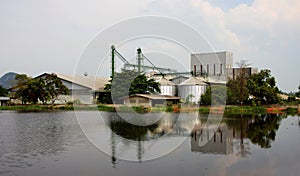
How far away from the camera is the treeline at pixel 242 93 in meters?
32.4

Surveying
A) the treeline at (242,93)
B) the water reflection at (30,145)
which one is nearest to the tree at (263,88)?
the treeline at (242,93)

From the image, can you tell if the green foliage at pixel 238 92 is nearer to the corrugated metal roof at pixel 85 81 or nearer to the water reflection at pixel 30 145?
the corrugated metal roof at pixel 85 81

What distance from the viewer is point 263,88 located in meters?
33.4

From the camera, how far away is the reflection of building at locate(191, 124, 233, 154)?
34.7 ft

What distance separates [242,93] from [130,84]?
40.3 ft

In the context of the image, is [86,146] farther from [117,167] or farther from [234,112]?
[234,112]

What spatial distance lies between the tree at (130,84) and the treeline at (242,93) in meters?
6.77

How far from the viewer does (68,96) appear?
41656mm

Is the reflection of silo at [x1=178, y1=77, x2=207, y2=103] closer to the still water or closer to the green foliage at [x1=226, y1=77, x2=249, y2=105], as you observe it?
the green foliage at [x1=226, y1=77, x2=249, y2=105]

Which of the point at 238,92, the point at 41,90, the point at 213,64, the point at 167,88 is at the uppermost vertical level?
the point at 213,64

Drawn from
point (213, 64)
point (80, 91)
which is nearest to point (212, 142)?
point (80, 91)

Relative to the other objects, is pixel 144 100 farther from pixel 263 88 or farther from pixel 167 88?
pixel 263 88

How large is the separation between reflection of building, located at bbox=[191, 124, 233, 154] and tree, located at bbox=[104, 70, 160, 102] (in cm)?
2182

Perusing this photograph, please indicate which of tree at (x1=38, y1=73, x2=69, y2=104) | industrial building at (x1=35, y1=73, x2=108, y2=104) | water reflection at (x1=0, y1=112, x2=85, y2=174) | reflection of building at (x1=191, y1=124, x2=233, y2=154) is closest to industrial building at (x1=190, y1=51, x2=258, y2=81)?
industrial building at (x1=35, y1=73, x2=108, y2=104)
